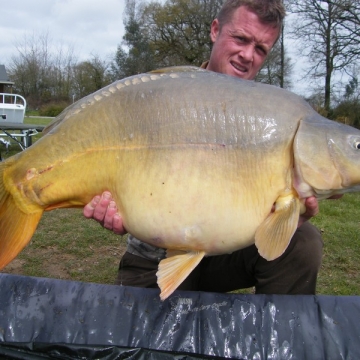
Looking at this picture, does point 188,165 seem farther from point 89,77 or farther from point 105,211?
point 89,77

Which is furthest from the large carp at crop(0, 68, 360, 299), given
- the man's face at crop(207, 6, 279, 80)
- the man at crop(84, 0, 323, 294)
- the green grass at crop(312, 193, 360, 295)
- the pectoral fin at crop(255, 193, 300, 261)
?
the green grass at crop(312, 193, 360, 295)

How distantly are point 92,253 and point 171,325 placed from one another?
57.7 inches

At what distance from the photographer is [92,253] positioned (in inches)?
100

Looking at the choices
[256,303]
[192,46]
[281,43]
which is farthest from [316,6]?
[256,303]

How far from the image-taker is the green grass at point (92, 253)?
88.6 inches

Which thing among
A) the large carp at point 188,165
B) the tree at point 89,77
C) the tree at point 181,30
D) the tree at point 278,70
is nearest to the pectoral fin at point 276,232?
the large carp at point 188,165

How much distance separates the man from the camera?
1354 millimetres

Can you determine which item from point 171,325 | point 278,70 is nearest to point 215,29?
point 171,325

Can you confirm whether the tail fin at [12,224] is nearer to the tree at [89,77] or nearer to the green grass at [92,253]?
the green grass at [92,253]

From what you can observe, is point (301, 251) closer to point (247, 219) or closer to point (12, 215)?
point (247, 219)

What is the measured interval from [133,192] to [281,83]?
1635cm

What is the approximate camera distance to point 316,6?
12250 mm

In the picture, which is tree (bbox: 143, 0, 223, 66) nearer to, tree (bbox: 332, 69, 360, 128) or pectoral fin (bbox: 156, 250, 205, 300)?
tree (bbox: 332, 69, 360, 128)

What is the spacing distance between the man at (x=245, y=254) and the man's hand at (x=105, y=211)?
0.45 meters
